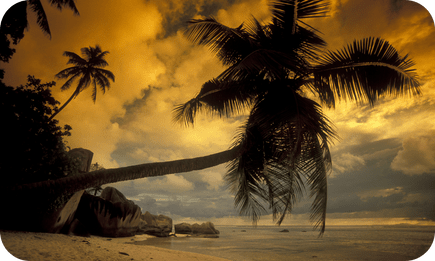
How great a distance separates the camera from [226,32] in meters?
3.90

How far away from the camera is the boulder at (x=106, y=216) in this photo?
8.98m

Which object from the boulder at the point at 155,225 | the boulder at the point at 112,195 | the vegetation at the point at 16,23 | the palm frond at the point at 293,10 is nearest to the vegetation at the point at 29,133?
the vegetation at the point at 16,23

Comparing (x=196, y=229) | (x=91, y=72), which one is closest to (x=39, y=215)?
(x=91, y=72)

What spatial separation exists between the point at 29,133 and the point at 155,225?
54.7 feet

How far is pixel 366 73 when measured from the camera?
3.72 metres

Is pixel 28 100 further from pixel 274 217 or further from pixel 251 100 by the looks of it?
pixel 274 217

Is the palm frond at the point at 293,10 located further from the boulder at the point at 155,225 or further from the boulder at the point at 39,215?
the boulder at the point at 155,225

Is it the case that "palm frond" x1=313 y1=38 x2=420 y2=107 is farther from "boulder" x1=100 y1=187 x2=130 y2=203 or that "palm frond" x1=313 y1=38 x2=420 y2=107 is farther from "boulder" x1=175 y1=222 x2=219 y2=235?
"boulder" x1=175 y1=222 x2=219 y2=235

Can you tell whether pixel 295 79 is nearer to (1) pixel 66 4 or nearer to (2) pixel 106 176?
(2) pixel 106 176

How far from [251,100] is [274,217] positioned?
344 centimetres

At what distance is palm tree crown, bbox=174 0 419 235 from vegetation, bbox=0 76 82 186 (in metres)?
3.86

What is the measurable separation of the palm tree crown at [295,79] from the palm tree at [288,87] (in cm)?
2

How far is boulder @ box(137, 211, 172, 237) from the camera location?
17.5m

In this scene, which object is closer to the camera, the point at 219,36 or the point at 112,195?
the point at 219,36
